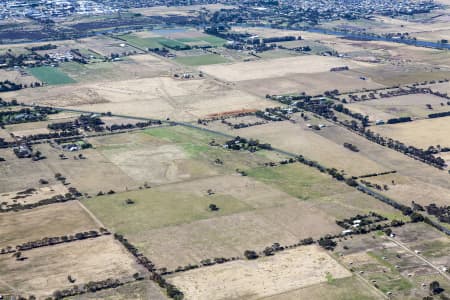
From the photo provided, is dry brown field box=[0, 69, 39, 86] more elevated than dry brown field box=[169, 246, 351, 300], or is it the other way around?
dry brown field box=[0, 69, 39, 86]

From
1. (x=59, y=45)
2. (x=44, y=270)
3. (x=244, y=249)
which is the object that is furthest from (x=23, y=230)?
(x=59, y=45)

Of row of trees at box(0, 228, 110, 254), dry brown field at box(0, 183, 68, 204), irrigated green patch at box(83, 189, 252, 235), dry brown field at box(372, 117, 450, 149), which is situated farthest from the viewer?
dry brown field at box(372, 117, 450, 149)

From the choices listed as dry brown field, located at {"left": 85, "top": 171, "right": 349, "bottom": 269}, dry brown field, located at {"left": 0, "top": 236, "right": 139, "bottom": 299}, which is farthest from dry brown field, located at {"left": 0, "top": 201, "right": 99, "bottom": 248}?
dry brown field, located at {"left": 0, "top": 236, "right": 139, "bottom": 299}

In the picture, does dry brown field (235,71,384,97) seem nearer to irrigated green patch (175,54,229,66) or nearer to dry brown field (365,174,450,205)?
irrigated green patch (175,54,229,66)

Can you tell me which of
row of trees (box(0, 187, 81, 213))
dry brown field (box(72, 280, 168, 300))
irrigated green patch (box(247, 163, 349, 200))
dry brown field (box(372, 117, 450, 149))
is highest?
dry brown field (box(372, 117, 450, 149))

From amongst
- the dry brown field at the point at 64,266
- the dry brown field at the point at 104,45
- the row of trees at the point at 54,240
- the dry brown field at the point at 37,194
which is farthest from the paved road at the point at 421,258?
the dry brown field at the point at 104,45

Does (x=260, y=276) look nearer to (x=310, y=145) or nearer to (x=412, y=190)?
(x=412, y=190)

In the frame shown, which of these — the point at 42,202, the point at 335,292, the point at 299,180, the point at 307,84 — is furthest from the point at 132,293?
the point at 307,84
